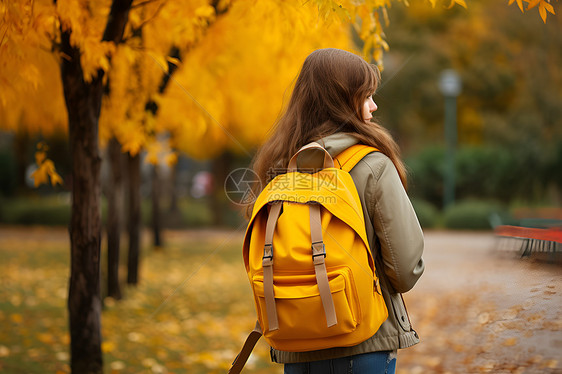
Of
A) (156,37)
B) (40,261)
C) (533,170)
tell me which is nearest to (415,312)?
(156,37)

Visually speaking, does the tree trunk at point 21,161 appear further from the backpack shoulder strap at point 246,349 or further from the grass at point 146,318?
the backpack shoulder strap at point 246,349

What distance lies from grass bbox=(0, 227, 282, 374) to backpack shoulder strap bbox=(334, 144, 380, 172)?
2.47m

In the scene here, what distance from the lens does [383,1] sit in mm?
3570

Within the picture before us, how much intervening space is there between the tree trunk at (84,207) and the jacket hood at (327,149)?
2.53 m

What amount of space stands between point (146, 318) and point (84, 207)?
10.6 feet

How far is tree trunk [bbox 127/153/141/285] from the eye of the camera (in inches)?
375

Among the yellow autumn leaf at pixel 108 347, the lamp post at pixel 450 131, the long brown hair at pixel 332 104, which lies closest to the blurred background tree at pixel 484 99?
the lamp post at pixel 450 131

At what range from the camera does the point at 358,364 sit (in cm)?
198

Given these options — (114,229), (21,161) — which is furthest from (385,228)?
(21,161)

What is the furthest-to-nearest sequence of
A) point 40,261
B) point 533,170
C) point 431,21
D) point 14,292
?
1. point 431,21
2. point 533,170
3. point 40,261
4. point 14,292

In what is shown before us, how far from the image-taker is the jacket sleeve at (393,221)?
195cm

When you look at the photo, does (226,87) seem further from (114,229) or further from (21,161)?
(21,161)

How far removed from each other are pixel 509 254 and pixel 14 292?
25.7 ft

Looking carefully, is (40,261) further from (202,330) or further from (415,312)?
(415,312)
